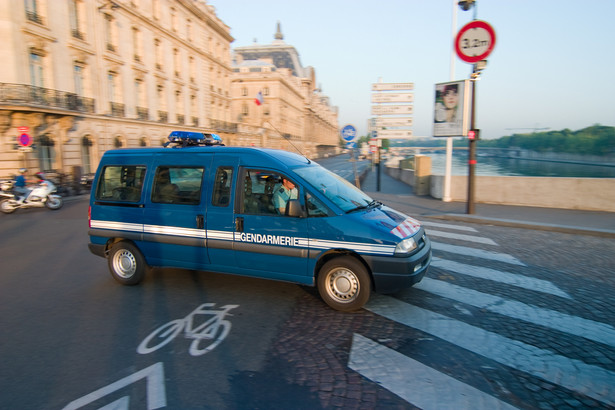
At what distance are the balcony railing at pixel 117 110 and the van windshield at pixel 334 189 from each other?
26.7 m

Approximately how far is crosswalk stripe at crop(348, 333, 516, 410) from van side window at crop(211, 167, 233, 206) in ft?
8.06

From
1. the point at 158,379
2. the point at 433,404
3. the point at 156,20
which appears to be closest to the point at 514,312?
the point at 433,404

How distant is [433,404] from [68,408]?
280 centimetres

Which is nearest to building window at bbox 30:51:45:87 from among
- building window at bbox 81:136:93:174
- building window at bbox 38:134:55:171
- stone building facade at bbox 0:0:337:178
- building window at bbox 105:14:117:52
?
stone building facade at bbox 0:0:337:178

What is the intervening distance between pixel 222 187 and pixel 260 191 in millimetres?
547

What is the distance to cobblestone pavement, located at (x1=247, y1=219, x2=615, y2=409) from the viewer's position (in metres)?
2.96

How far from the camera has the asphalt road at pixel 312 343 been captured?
2971mm

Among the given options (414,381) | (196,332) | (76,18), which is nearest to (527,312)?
(414,381)

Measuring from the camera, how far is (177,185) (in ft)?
17.0

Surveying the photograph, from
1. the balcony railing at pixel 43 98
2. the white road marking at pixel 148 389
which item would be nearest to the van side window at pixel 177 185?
the white road marking at pixel 148 389

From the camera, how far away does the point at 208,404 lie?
2854 mm

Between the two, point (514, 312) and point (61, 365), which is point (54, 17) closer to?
point (61, 365)

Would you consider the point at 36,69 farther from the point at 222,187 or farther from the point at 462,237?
the point at 462,237

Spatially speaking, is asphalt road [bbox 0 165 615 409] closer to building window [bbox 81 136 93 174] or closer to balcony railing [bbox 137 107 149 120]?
building window [bbox 81 136 93 174]
